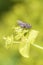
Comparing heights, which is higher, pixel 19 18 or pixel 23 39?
pixel 19 18

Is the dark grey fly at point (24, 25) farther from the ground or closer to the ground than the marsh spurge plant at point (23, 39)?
farther from the ground

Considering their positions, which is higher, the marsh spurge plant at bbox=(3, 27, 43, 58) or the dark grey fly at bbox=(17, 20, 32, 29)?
the dark grey fly at bbox=(17, 20, 32, 29)

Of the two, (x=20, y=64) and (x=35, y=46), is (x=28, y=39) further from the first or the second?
(x=20, y=64)

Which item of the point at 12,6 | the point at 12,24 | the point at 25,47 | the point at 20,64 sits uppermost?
the point at 12,6

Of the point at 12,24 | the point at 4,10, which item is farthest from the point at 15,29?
the point at 4,10
